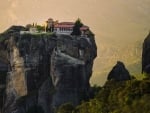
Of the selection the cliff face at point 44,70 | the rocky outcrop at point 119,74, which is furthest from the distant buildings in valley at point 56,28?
the rocky outcrop at point 119,74

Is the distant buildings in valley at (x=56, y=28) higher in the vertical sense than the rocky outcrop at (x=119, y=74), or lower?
higher

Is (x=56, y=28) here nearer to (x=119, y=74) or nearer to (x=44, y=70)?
(x=44, y=70)

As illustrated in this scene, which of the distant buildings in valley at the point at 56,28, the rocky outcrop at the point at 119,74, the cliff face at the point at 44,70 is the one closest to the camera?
the rocky outcrop at the point at 119,74

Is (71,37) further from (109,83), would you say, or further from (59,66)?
(109,83)

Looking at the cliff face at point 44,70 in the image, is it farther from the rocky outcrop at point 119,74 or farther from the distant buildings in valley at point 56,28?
the distant buildings in valley at point 56,28

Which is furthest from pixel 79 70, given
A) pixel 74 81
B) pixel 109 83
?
pixel 109 83

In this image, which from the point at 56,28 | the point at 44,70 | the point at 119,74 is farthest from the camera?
the point at 56,28

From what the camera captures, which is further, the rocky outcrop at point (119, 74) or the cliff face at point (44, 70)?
the cliff face at point (44, 70)

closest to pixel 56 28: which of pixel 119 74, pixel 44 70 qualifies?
pixel 44 70
